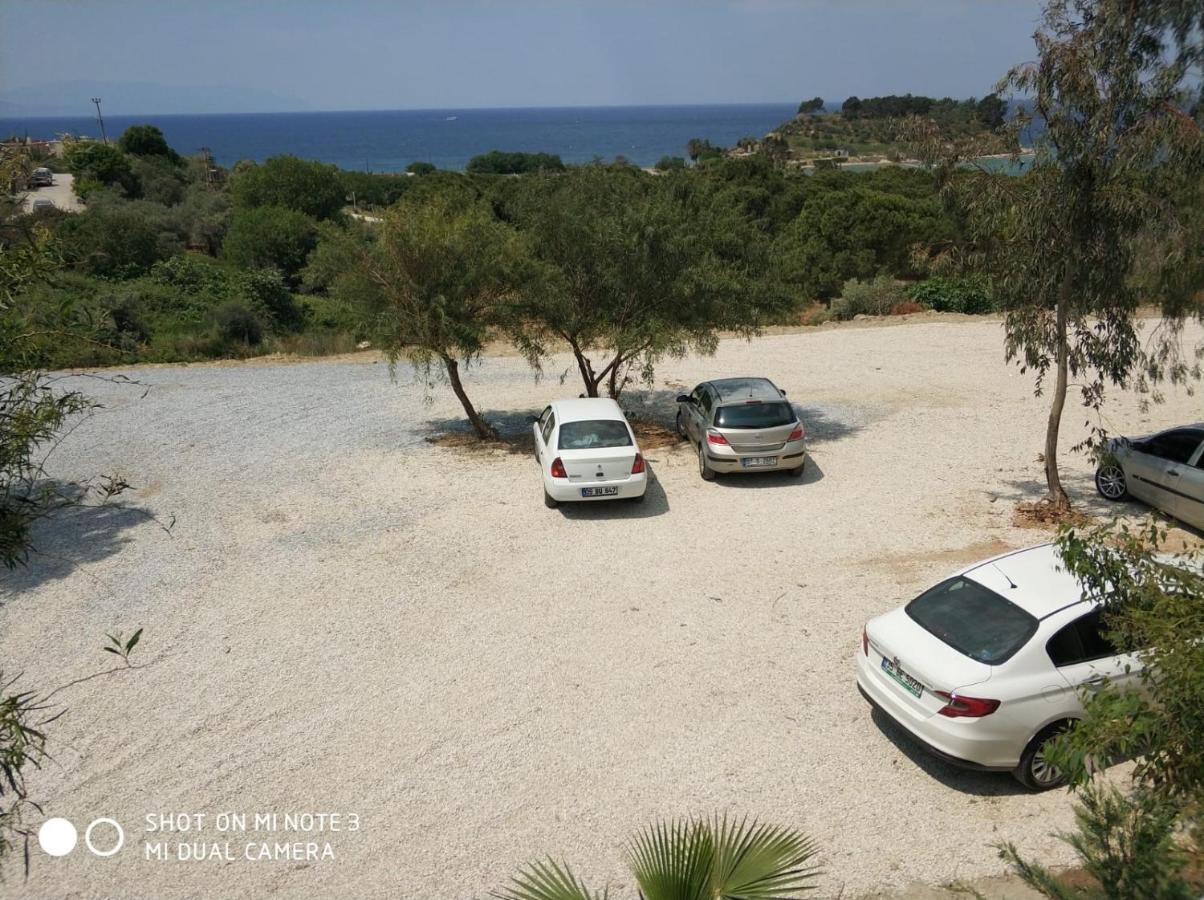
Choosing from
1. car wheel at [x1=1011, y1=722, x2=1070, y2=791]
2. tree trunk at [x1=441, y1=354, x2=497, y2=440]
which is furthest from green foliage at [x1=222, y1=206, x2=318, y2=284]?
car wheel at [x1=1011, y1=722, x2=1070, y2=791]

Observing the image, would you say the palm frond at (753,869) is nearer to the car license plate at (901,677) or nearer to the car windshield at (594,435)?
the car license plate at (901,677)

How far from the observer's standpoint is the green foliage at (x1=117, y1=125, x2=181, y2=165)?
235 feet

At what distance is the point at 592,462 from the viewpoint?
12.1 meters

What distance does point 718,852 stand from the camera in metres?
4.13

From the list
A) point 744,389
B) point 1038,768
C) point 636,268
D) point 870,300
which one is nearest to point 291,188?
point 870,300

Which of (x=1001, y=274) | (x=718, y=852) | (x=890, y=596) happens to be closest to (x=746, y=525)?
(x=890, y=596)

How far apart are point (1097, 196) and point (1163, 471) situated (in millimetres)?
3656

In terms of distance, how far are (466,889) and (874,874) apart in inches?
110

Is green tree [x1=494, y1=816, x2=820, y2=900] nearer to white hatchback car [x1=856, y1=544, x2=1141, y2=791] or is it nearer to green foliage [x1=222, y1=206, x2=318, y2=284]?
white hatchback car [x1=856, y1=544, x2=1141, y2=791]

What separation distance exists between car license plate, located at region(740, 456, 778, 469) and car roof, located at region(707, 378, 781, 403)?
37.5 inches

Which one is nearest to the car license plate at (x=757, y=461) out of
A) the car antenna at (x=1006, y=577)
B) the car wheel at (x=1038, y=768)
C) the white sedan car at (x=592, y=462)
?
the white sedan car at (x=592, y=462)

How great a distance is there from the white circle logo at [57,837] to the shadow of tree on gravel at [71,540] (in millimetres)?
4893

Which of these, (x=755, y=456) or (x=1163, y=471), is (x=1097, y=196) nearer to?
(x=1163, y=471)

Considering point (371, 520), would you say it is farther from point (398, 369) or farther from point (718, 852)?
point (398, 369)
